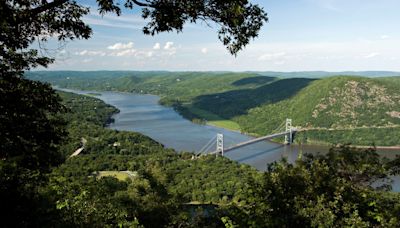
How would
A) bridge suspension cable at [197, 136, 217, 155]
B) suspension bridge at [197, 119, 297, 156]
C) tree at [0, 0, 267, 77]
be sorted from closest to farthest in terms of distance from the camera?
tree at [0, 0, 267, 77] → suspension bridge at [197, 119, 297, 156] → bridge suspension cable at [197, 136, 217, 155]

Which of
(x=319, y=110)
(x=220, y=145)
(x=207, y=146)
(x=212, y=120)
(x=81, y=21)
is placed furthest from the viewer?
(x=212, y=120)

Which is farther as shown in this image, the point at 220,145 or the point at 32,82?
the point at 220,145

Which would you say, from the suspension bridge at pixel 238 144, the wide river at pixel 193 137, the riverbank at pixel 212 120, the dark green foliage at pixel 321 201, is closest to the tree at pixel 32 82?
the dark green foliage at pixel 321 201

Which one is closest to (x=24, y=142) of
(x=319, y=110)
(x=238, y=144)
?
(x=238, y=144)

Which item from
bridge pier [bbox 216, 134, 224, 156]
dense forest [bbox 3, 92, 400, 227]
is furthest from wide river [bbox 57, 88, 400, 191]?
dense forest [bbox 3, 92, 400, 227]

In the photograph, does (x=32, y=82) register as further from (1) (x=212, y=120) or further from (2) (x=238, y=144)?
(1) (x=212, y=120)

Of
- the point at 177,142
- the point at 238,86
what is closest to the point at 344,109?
the point at 177,142

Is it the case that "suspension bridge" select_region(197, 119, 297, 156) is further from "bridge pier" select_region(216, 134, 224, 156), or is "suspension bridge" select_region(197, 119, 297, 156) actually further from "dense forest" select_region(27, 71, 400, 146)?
"dense forest" select_region(27, 71, 400, 146)


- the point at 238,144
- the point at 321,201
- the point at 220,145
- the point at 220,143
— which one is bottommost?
the point at 238,144

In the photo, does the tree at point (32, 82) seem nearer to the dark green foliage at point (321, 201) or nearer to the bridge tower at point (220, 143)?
the dark green foliage at point (321, 201)

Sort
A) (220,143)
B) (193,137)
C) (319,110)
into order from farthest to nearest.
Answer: (319,110), (193,137), (220,143)

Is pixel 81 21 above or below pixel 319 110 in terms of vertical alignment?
above

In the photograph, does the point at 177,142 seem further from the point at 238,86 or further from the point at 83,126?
the point at 238,86

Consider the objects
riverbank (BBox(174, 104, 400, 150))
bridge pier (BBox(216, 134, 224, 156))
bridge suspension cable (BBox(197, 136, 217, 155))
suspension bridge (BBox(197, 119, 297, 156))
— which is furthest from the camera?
riverbank (BBox(174, 104, 400, 150))
